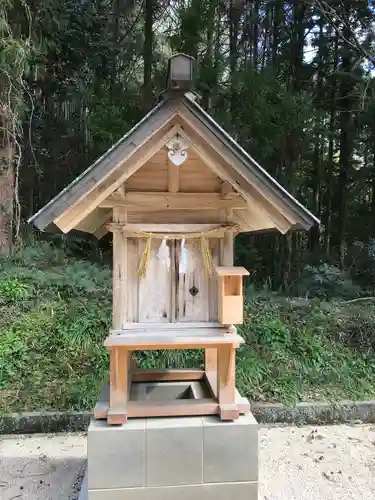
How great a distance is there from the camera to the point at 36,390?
15.9 ft

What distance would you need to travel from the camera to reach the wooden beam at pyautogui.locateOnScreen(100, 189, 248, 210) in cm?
273

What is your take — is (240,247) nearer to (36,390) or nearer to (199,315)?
(36,390)

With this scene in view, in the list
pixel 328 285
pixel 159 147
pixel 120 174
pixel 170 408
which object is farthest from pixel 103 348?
pixel 328 285

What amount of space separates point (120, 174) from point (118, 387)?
144cm

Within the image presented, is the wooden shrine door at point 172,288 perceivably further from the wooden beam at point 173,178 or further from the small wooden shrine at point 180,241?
the wooden beam at point 173,178

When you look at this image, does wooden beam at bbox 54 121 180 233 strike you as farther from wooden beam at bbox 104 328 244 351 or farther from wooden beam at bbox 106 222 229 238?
wooden beam at bbox 104 328 244 351

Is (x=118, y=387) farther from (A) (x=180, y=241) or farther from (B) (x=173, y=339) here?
(A) (x=180, y=241)

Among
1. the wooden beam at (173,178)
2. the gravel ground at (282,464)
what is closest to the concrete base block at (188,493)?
the gravel ground at (282,464)

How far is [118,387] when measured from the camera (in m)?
2.71

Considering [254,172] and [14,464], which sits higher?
[254,172]

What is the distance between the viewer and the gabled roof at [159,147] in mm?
2393

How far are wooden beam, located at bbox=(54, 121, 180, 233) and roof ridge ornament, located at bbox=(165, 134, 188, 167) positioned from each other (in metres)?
0.03

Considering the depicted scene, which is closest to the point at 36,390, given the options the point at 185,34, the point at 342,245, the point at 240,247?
the point at 240,247

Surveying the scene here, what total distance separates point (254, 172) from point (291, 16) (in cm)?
971
